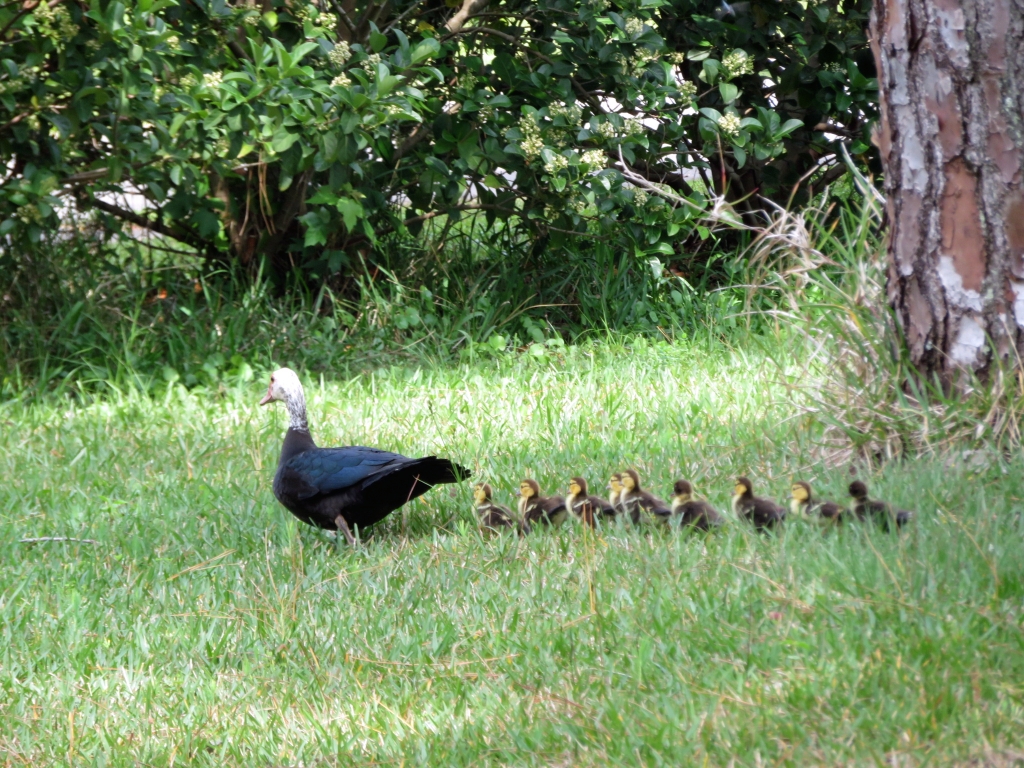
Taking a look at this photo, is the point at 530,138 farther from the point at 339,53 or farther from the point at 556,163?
the point at 339,53

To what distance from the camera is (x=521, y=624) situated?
3916 millimetres

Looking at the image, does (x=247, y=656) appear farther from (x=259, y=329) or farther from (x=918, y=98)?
(x=259, y=329)

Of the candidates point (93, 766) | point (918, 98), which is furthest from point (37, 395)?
point (918, 98)

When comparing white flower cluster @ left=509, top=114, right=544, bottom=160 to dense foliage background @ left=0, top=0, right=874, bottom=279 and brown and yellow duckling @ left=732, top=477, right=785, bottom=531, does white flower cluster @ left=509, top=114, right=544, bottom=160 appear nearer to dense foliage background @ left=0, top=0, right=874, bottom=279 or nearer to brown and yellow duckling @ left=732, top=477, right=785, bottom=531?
dense foliage background @ left=0, top=0, right=874, bottom=279

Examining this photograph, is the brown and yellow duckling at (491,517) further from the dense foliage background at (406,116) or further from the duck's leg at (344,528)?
the dense foliage background at (406,116)

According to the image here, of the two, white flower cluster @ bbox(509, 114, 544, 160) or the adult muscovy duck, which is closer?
the adult muscovy duck

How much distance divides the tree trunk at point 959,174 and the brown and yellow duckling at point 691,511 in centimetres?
120

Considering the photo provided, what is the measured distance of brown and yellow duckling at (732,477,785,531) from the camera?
4.44m

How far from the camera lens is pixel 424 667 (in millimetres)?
3732

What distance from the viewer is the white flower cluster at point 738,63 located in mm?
7852

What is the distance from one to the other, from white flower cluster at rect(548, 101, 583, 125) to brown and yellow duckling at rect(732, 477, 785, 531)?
3.77 meters

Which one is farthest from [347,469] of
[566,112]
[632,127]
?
[632,127]

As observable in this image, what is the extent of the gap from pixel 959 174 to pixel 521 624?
2638 millimetres

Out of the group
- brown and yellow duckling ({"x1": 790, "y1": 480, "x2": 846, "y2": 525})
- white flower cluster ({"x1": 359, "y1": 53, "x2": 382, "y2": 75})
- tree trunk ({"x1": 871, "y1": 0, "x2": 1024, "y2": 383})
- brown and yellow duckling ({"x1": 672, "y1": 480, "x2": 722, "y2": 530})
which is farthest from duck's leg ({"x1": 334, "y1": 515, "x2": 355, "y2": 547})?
white flower cluster ({"x1": 359, "y1": 53, "x2": 382, "y2": 75})
